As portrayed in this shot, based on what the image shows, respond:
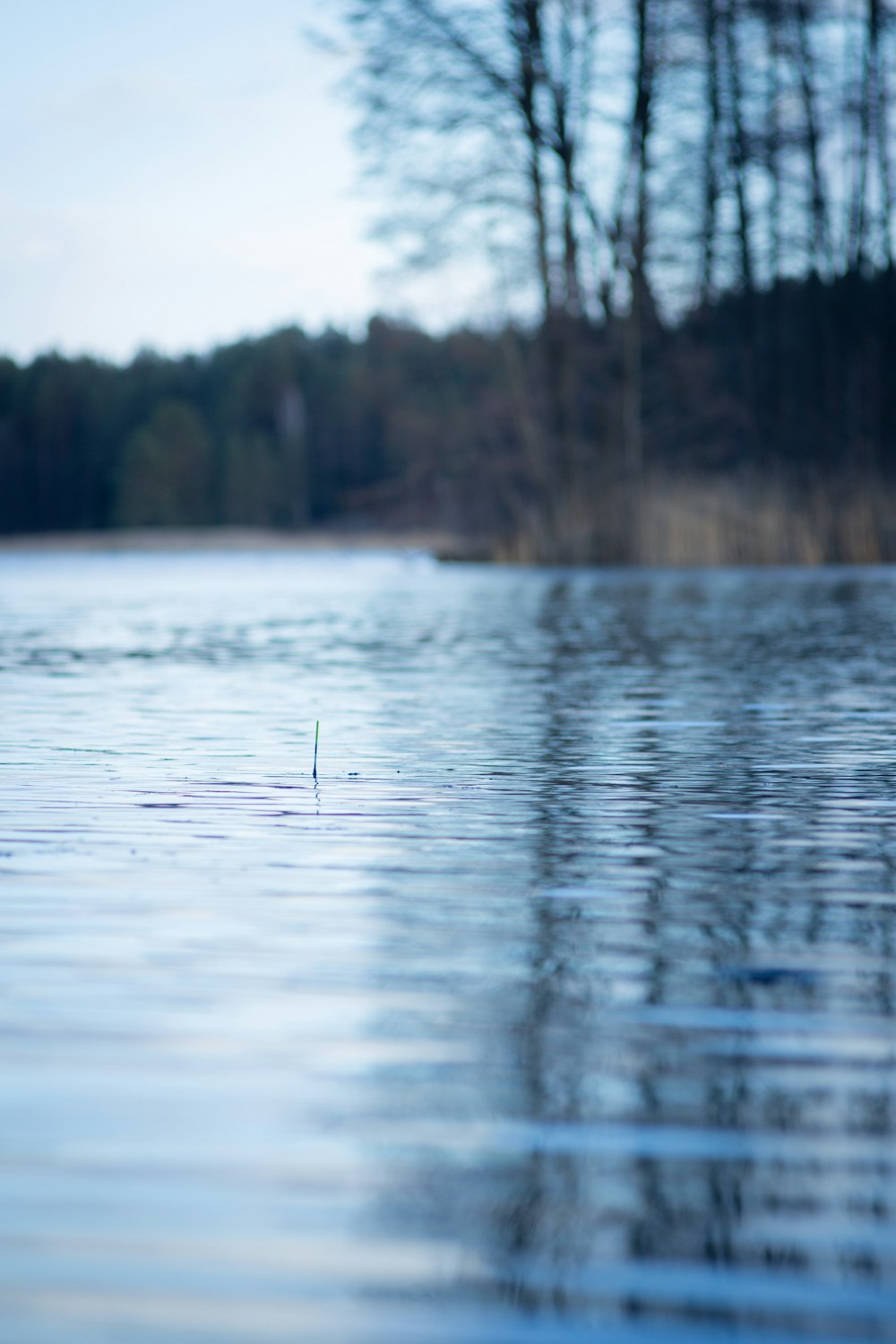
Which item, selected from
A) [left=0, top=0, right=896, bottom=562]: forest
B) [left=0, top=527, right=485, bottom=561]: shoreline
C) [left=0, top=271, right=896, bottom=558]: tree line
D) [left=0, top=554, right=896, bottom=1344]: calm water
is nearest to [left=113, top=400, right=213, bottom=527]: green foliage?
[left=0, top=527, right=485, bottom=561]: shoreline

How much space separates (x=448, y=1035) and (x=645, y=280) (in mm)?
22330

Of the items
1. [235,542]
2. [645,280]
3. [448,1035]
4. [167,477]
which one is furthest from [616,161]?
[167,477]

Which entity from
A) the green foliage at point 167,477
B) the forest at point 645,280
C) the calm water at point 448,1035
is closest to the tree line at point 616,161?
the forest at point 645,280

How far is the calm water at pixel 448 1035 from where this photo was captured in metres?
1.78

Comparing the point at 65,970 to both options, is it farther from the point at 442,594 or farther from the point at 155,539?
the point at 155,539

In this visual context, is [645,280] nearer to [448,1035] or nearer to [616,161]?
[616,161]

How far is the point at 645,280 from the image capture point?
2416 cm

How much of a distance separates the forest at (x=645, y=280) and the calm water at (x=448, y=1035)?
1565 cm

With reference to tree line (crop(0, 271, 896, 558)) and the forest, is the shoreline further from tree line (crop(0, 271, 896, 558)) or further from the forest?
the forest

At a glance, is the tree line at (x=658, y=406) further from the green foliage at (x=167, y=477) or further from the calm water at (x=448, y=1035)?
the green foliage at (x=167, y=477)

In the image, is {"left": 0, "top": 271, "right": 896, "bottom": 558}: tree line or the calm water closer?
the calm water

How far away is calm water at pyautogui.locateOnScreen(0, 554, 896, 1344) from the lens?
70.2 inches

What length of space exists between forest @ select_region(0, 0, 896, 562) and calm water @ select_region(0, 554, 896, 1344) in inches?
616

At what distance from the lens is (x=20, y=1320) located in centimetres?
169
